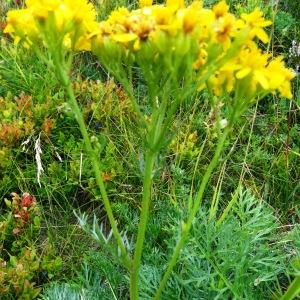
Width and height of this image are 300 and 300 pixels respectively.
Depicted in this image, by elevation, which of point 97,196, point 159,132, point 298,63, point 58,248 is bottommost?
point 58,248

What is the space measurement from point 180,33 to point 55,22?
27 centimetres

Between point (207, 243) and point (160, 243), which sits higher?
point (207, 243)

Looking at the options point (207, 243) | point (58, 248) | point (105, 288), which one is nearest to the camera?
point (207, 243)

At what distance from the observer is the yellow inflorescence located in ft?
3.49

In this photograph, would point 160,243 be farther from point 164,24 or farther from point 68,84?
point 164,24

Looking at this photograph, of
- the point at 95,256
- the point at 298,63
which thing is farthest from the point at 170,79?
the point at 298,63

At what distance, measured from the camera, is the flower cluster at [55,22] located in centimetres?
112

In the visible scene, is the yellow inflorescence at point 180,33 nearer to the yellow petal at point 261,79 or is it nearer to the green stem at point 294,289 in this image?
the yellow petal at point 261,79

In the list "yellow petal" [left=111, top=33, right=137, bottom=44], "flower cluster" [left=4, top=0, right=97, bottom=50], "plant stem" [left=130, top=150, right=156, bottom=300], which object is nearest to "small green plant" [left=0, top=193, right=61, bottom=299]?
"plant stem" [left=130, top=150, right=156, bottom=300]

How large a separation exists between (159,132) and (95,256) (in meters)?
0.81

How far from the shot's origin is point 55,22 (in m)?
1.13

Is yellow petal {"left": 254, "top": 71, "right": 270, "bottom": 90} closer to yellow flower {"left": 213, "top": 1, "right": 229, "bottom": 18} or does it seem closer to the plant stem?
yellow flower {"left": 213, "top": 1, "right": 229, "bottom": 18}

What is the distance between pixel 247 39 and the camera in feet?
3.80

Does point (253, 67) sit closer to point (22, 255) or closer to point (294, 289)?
point (294, 289)
